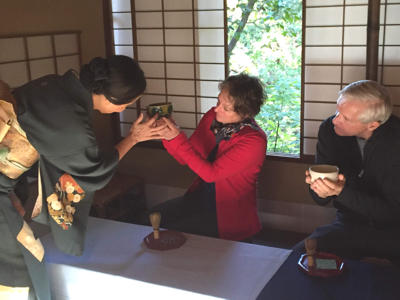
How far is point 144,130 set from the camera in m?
2.15

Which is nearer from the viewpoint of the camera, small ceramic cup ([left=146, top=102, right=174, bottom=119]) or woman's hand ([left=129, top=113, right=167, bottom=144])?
woman's hand ([left=129, top=113, right=167, bottom=144])

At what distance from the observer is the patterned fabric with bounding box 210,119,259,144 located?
2.63 m

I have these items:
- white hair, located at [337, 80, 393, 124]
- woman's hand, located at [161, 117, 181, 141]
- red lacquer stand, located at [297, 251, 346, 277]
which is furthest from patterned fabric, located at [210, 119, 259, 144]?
red lacquer stand, located at [297, 251, 346, 277]

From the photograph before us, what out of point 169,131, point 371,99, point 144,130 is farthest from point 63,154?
point 371,99

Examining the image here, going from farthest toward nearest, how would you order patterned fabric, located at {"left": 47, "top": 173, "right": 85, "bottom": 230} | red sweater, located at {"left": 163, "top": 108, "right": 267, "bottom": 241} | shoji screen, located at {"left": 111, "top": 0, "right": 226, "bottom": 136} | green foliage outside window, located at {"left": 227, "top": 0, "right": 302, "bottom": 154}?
green foliage outside window, located at {"left": 227, "top": 0, "right": 302, "bottom": 154}, shoji screen, located at {"left": 111, "top": 0, "right": 226, "bottom": 136}, red sweater, located at {"left": 163, "top": 108, "right": 267, "bottom": 241}, patterned fabric, located at {"left": 47, "top": 173, "right": 85, "bottom": 230}

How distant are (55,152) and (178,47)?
2.30 m

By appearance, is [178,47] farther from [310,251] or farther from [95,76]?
[310,251]

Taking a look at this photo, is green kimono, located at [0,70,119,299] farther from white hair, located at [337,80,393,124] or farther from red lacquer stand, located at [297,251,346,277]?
white hair, located at [337,80,393,124]

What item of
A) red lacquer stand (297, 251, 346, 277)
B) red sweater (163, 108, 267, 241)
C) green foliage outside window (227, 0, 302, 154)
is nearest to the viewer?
red lacquer stand (297, 251, 346, 277)

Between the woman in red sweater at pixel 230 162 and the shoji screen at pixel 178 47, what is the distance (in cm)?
102

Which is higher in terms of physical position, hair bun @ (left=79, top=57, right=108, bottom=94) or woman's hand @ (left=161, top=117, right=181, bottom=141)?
hair bun @ (left=79, top=57, right=108, bottom=94)

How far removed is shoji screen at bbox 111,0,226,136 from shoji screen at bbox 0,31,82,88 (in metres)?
0.46

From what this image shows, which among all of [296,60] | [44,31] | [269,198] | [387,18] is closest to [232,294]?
[269,198]

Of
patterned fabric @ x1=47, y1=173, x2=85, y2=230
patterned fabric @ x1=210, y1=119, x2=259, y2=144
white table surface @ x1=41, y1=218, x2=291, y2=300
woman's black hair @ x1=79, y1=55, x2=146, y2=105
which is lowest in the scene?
white table surface @ x1=41, y1=218, x2=291, y2=300
